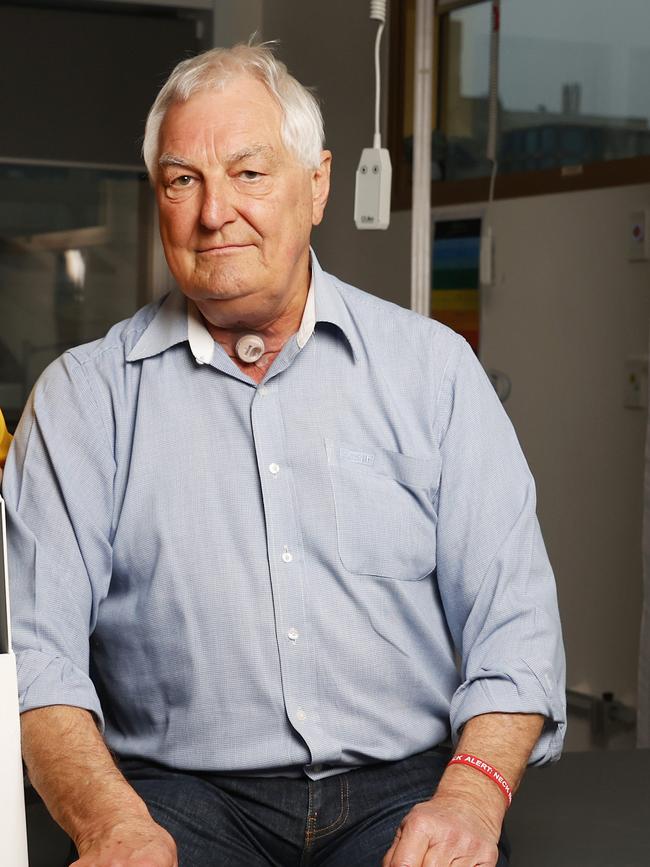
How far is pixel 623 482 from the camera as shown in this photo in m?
2.91

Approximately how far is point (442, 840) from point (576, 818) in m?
0.44

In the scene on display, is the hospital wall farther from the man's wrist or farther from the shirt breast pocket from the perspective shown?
the man's wrist

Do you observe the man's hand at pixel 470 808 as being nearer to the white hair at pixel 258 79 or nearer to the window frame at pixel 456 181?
the white hair at pixel 258 79

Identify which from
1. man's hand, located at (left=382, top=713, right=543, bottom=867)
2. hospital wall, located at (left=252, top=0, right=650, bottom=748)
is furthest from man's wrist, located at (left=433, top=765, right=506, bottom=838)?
hospital wall, located at (left=252, top=0, right=650, bottom=748)

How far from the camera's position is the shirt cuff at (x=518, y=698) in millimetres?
1349

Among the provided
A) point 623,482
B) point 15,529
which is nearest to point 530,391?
point 623,482

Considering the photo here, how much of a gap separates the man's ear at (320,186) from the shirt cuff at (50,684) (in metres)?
0.64

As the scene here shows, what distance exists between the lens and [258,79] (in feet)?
4.75

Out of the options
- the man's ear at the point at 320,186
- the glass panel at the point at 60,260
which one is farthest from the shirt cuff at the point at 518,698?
the glass panel at the point at 60,260

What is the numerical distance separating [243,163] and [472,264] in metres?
1.96

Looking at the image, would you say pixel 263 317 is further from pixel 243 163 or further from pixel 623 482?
pixel 623 482

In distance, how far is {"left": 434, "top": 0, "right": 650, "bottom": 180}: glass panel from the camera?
2.99 metres

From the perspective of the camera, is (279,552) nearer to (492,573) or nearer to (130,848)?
(492,573)

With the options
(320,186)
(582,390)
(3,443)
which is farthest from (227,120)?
(582,390)
